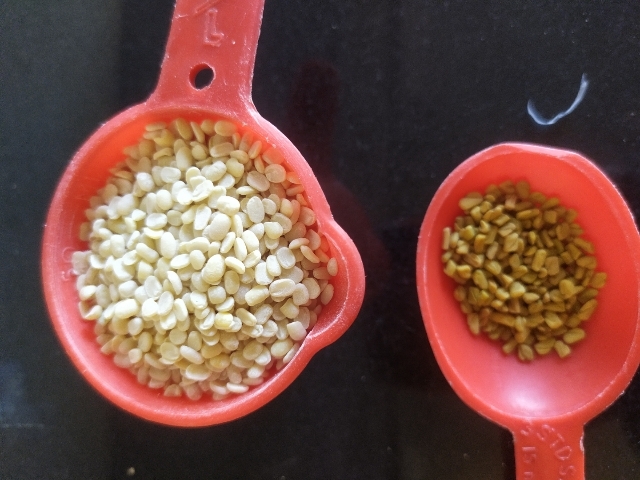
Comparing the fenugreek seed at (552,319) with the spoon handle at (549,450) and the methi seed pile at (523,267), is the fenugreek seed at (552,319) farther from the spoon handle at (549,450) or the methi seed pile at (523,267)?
the spoon handle at (549,450)

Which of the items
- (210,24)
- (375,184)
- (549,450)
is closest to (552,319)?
(549,450)

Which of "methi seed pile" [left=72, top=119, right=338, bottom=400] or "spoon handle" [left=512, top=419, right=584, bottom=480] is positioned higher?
"methi seed pile" [left=72, top=119, right=338, bottom=400]

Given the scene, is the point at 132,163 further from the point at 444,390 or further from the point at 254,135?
the point at 444,390

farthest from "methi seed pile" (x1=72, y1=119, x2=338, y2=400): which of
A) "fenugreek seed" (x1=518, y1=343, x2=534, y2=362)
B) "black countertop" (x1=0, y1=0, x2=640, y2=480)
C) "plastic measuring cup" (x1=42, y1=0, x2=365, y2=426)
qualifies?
"fenugreek seed" (x1=518, y1=343, x2=534, y2=362)

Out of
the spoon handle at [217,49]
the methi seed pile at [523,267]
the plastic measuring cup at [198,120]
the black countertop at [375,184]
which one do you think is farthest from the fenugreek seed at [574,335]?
the spoon handle at [217,49]

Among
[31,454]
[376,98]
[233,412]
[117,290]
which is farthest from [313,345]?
[31,454]

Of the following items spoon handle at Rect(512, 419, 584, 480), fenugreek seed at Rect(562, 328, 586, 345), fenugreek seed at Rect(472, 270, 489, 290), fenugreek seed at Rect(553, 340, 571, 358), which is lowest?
spoon handle at Rect(512, 419, 584, 480)

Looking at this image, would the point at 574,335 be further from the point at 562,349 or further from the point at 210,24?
the point at 210,24

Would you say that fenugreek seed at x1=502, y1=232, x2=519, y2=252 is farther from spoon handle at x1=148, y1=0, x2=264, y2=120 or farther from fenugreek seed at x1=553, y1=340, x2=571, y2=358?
spoon handle at x1=148, y1=0, x2=264, y2=120
